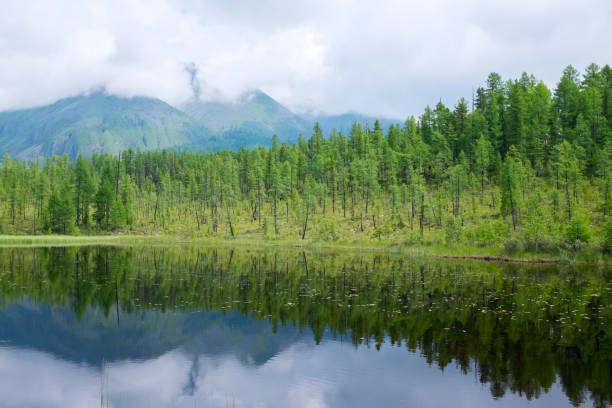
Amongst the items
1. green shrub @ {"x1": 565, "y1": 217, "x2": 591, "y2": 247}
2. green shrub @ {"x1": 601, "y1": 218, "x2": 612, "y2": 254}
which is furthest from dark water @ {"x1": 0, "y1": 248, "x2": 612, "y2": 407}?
green shrub @ {"x1": 565, "y1": 217, "x2": 591, "y2": 247}

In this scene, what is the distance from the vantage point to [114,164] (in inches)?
6831

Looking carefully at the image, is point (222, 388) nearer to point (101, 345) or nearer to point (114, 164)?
point (101, 345)

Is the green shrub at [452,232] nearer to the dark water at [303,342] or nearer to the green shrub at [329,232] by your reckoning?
the green shrub at [329,232]

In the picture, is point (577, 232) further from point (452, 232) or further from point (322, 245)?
point (322, 245)

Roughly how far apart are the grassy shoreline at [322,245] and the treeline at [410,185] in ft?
8.03

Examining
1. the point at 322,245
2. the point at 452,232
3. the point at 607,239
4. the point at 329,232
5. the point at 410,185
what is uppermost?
the point at 410,185

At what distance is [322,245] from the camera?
90625 millimetres

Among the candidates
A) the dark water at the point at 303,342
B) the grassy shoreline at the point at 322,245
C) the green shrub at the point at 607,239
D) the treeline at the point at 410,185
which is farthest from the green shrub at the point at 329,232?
the dark water at the point at 303,342

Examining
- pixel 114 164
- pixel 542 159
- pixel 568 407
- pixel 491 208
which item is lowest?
pixel 568 407

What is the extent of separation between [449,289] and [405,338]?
1608cm

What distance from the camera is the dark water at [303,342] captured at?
53.7 feet

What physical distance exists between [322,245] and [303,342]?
6805 centimetres

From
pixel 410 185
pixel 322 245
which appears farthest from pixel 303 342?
pixel 410 185

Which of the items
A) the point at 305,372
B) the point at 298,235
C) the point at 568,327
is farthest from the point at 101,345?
the point at 298,235
